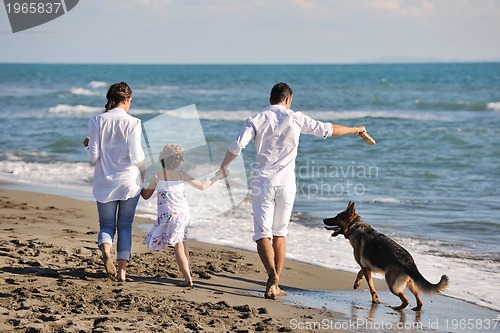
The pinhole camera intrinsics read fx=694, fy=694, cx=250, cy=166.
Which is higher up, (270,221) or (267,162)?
(267,162)

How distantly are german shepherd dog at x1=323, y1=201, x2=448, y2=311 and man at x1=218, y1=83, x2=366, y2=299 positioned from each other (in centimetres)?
73

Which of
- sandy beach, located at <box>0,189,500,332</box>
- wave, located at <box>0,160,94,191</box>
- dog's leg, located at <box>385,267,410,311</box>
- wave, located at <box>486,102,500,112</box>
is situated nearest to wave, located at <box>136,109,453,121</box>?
wave, located at <box>486,102,500,112</box>

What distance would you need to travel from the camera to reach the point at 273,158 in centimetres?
646

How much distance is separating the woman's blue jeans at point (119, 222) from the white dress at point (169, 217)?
233 mm

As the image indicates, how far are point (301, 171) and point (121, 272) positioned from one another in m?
9.83

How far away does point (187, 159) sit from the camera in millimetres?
16266

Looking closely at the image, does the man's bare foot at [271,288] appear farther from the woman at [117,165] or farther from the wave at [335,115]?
the wave at [335,115]

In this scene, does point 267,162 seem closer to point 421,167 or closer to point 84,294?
point 84,294

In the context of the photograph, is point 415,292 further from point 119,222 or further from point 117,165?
point 117,165

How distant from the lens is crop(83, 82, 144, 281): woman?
6.27 meters

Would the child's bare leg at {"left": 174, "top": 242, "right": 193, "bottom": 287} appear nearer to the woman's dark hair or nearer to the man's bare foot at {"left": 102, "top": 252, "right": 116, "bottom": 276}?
the man's bare foot at {"left": 102, "top": 252, "right": 116, "bottom": 276}

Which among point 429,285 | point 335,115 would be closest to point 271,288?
point 429,285

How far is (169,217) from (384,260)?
2.03 m

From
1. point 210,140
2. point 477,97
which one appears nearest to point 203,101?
point 477,97
